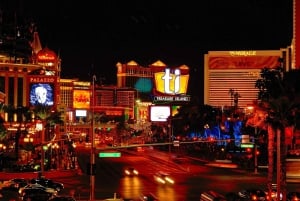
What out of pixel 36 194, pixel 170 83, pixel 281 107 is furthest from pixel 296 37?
pixel 170 83

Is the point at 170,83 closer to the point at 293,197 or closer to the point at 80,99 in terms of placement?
the point at 80,99

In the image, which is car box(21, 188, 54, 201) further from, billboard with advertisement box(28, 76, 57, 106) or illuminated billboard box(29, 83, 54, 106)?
billboard with advertisement box(28, 76, 57, 106)

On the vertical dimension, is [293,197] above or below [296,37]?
below

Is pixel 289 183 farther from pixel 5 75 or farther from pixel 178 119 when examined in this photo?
pixel 5 75

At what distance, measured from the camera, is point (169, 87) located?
401ft

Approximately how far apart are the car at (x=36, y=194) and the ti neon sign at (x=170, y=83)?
70.3 meters

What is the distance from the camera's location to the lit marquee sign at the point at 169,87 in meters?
120

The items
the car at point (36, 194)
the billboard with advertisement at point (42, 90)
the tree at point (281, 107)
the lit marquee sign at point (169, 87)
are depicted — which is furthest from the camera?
the billboard with advertisement at point (42, 90)

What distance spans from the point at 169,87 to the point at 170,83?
33.3 inches

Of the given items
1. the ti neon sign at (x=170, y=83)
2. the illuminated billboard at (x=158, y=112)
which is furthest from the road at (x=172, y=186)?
the ti neon sign at (x=170, y=83)

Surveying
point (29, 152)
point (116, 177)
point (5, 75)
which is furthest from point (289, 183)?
point (5, 75)

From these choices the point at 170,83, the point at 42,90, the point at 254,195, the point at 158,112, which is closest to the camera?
the point at 254,195

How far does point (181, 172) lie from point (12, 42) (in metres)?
98.1

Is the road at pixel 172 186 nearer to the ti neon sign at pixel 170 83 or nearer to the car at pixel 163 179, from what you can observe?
the car at pixel 163 179
